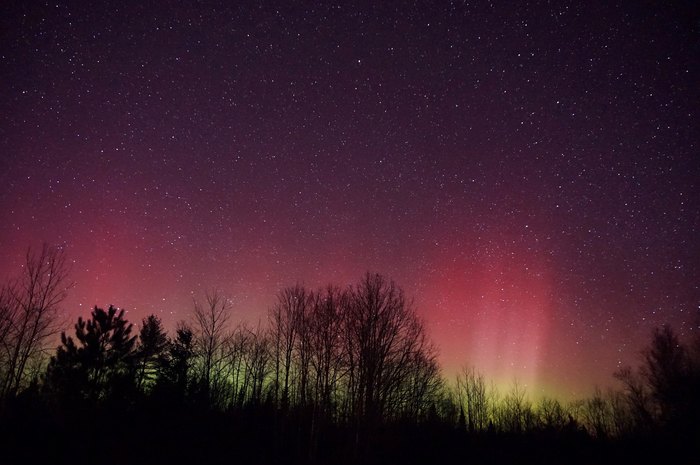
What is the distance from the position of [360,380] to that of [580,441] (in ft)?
78.1

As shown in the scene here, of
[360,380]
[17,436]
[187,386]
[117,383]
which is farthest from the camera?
[187,386]

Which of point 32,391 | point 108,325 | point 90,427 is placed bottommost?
point 90,427

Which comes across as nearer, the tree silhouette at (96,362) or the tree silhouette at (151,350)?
the tree silhouette at (96,362)

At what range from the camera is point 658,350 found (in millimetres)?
40719

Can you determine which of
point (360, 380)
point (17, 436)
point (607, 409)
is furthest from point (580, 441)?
point (607, 409)

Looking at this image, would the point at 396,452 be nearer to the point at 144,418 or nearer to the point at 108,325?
the point at 144,418

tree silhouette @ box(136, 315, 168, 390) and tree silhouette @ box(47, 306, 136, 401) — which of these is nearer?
tree silhouette @ box(47, 306, 136, 401)

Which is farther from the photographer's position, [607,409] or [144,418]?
[607,409]

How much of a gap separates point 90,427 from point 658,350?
177ft

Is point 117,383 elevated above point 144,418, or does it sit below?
above

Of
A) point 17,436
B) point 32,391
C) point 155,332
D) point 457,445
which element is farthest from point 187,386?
point 457,445

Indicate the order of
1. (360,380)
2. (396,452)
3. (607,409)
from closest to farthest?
(360,380)
(396,452)
(607,409)

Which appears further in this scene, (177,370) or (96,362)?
(177,370)

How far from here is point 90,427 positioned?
18125mm
